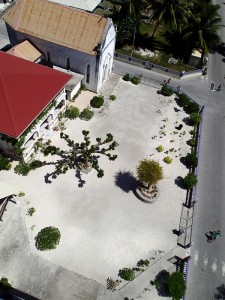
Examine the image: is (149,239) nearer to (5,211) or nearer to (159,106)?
(5,211)

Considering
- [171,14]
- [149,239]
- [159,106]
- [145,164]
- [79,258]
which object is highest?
[171,14]

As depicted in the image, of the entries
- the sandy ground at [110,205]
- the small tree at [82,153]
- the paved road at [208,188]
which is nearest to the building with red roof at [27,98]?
the small tree at [82,153]

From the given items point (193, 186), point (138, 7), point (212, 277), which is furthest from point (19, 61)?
point (212, 277)

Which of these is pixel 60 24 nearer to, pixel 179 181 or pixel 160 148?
pixel 160 148

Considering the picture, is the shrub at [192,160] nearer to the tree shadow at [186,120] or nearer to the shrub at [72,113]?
the tree shadow at [186,120]

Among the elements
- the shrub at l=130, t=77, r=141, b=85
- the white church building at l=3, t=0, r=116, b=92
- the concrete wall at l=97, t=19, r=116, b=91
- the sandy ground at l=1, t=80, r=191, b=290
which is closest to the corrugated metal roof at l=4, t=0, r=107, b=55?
the white church building at l=3, t=0, r=116, b=92

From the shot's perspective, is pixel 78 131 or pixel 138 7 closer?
pixel 78 131

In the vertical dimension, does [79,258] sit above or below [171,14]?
below

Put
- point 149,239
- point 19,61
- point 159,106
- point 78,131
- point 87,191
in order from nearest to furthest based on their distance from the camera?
point 149,239 < point 87,191 < point 19,61 < point 78,131 < point 159,106
